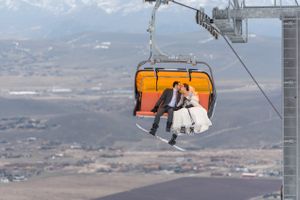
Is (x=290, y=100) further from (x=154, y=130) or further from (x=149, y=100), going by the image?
(x=154, y=130)

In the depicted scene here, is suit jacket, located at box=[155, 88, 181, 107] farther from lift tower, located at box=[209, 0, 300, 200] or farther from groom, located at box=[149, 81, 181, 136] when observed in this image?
lift tower, located at box=[209, 0, 300, 200]

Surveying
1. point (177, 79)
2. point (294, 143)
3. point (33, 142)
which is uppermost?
point (177, 79)

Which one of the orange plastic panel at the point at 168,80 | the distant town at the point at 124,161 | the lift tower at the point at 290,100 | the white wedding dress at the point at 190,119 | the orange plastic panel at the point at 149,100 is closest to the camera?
the white wedding dress at the point at 190,119

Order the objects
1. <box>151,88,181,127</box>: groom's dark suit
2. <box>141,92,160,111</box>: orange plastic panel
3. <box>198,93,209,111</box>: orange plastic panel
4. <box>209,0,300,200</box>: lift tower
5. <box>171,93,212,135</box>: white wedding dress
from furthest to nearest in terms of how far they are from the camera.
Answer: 1. <box>209,0,300,200</box>: lift tower
2. <box>141,92,160,111</box>: orange plastic panel
3. <box>198,93,209,111</box>: orange plastic panel
4. <box>151,88,181,127</box>: groom's dark suit
5. <box>171,93,212,135</box>: white wedding dress

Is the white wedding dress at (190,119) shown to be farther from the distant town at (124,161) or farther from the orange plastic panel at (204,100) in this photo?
the distant town at (124,161)

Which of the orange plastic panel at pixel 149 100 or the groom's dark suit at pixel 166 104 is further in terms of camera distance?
the orange plastic panel at pixel 149 100

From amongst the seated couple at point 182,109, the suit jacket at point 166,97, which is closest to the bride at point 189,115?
the seated couple at point 182,109

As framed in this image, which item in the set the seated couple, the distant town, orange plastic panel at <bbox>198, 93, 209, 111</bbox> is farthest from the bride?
the distant town

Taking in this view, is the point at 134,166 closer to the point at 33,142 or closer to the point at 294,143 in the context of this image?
the point at 33,142

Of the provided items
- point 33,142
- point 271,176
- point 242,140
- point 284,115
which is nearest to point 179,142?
point 242,140
